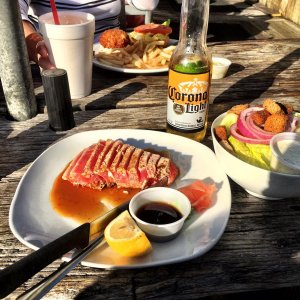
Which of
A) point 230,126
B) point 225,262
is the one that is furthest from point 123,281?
point 230,126

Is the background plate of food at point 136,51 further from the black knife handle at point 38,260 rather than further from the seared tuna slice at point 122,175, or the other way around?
the black knife handle at point 38,260

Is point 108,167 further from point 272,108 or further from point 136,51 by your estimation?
point 136,51

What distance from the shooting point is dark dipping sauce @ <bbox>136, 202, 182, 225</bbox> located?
Result: 136 centimetres

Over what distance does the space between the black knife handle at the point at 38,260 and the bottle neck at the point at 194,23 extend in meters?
1.25

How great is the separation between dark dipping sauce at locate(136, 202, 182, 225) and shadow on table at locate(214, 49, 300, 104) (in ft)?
4.22

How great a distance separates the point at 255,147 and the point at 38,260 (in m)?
1.07

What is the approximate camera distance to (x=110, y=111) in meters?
2.36

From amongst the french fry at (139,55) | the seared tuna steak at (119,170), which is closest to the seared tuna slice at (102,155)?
the seared tuna steak at (119,170)

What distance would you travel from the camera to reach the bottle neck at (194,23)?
187 cm

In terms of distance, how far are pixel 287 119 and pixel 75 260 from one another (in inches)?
46.3

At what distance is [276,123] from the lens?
159cm

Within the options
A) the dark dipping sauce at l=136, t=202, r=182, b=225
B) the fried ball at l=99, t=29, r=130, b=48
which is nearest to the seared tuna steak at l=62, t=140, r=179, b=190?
the dark dipping sauce at l=136, t=202, r=182, b=225

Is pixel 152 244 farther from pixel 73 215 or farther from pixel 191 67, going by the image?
pixel 191 67

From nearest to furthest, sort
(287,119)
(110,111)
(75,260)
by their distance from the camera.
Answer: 1. (75,260)
2. (287,119)
3. (110,111)
